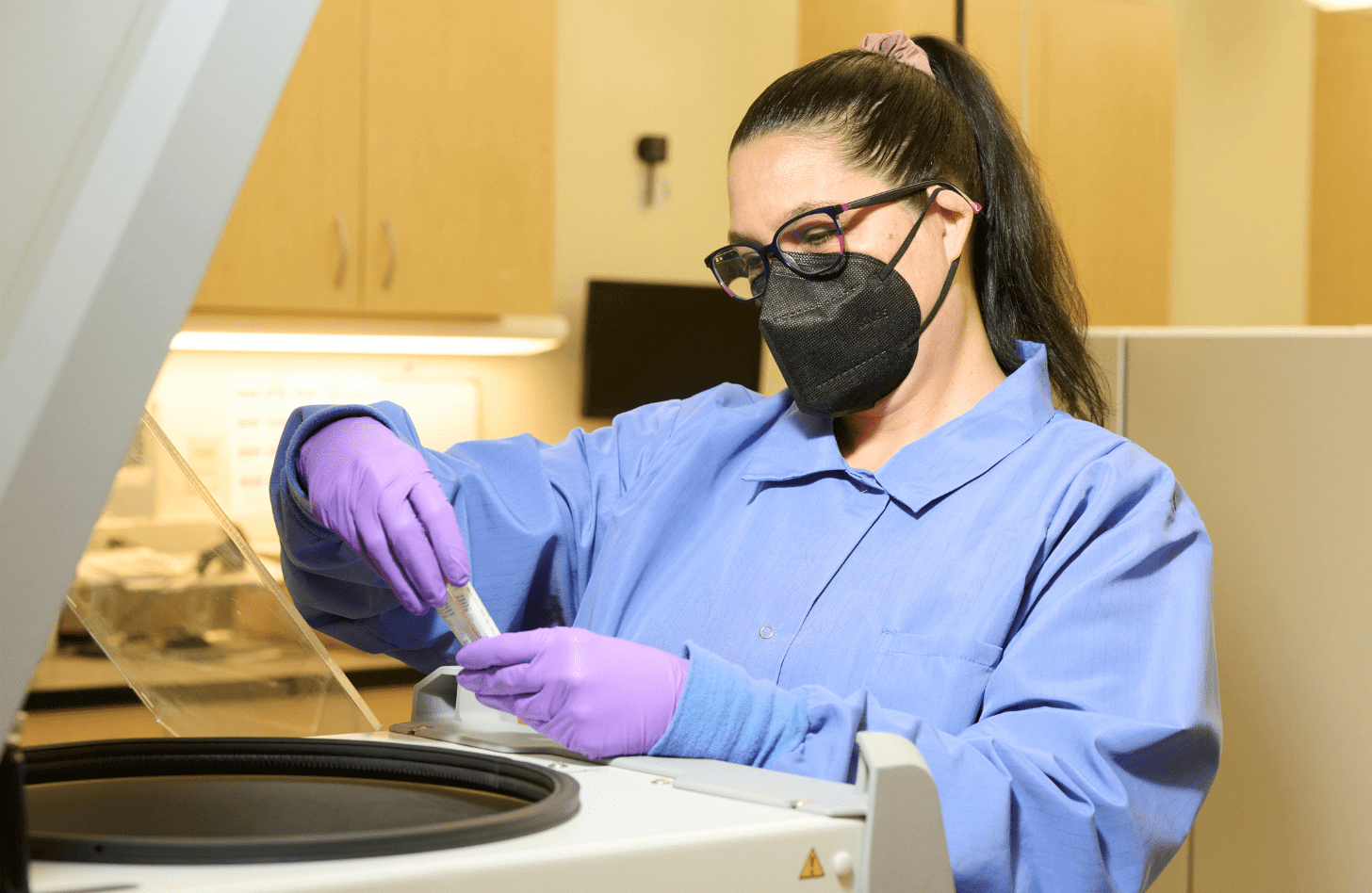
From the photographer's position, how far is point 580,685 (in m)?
0.81

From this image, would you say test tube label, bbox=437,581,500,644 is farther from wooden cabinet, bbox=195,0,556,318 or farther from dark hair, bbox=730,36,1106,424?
A: wooden cabinet, bbox=195,0,556,318

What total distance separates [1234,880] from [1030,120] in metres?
2.73

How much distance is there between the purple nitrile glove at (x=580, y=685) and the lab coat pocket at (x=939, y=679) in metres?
0.20

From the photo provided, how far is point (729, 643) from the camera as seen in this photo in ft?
3.53

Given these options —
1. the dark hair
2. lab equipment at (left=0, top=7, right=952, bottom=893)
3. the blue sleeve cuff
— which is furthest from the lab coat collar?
lab equipment at (left=0, top=7, right=952, bottom=893)

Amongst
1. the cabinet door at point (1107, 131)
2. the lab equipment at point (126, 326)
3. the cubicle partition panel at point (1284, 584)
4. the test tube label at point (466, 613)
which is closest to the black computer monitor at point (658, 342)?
the cabinet door at point (1107, 131)

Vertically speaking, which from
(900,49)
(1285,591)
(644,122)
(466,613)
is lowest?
(1285,591)

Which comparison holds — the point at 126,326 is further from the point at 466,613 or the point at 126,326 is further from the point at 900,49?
the point at 900,49

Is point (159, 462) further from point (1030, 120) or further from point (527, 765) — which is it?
point (1030, 120)

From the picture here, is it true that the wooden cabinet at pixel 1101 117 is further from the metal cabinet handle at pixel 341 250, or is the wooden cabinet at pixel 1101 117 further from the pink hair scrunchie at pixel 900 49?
the pink hair scrunchie at pixel 900 49

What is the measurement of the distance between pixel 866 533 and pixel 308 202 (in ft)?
7.70

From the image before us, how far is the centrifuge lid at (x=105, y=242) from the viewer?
1.23 feet

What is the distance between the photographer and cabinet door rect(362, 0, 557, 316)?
3207 millimetres

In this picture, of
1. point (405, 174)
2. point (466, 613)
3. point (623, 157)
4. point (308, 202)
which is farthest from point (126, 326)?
point (623, 157)
